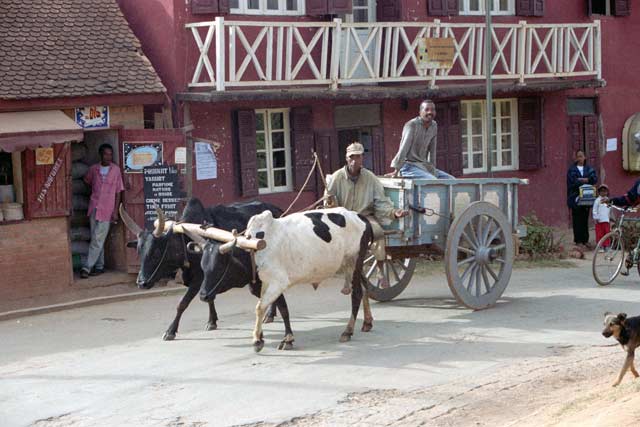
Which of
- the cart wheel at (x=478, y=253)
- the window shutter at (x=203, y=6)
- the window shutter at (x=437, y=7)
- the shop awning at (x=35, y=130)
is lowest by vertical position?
the cart wheel at (x=478, y=253)

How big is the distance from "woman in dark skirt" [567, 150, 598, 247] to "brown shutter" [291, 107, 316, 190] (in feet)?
15.4

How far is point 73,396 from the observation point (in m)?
9.50

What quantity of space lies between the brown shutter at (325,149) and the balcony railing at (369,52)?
2.85 feet

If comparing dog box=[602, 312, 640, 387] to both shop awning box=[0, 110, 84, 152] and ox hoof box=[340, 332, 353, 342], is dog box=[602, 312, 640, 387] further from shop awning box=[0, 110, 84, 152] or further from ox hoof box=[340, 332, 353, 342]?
shop awning box=[0, 110, 84, 152]

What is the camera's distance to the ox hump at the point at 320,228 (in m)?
11.5

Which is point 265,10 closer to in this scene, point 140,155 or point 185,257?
point 140,155

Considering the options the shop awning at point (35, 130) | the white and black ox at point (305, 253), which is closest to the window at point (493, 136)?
the shop awning at point (35, 130)

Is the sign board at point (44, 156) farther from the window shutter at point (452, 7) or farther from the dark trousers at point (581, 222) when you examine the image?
the dark trousers at point (581, 222)

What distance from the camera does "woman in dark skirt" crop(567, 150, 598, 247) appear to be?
20047mm

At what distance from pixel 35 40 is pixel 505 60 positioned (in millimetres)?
8829

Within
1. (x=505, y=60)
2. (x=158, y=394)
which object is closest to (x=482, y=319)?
(x=158, y=394)

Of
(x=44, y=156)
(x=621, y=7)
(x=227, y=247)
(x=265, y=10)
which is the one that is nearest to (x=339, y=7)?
(x=265, y=10)

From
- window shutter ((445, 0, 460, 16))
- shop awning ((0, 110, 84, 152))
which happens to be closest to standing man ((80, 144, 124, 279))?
shop awning ((0, 110, 84, 152))

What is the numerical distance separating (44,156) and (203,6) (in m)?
3.63
